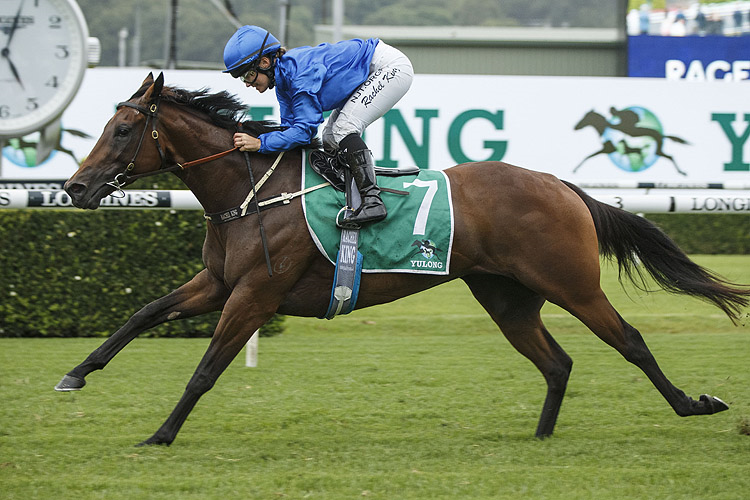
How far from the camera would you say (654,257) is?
4777 millimetres

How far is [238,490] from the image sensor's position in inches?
141

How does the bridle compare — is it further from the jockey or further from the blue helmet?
the blue helmet

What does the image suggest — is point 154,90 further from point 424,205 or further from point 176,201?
point 176,201

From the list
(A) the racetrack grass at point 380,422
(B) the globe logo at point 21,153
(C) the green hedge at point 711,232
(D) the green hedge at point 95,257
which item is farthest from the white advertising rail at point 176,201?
(C) the green hedge at point 711,232

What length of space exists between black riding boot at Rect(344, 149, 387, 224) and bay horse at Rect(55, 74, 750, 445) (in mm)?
268

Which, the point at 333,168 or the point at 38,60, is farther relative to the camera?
the point at 38,60

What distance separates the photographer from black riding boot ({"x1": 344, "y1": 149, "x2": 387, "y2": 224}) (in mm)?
4250

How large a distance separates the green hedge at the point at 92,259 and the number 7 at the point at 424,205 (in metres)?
2.92

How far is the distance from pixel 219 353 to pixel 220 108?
47.0 inches

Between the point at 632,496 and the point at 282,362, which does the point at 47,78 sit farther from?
the point at 632,496

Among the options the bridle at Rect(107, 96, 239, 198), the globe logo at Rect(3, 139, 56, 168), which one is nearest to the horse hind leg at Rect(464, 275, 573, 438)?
the bridle at Rect(107, 96, 239, 198)

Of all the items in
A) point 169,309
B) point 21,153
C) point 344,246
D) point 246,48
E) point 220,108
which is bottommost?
point 169,309

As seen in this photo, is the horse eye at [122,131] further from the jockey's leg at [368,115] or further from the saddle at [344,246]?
the jockey's leg at [368,115]

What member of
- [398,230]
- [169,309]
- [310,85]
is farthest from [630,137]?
[169,309]
